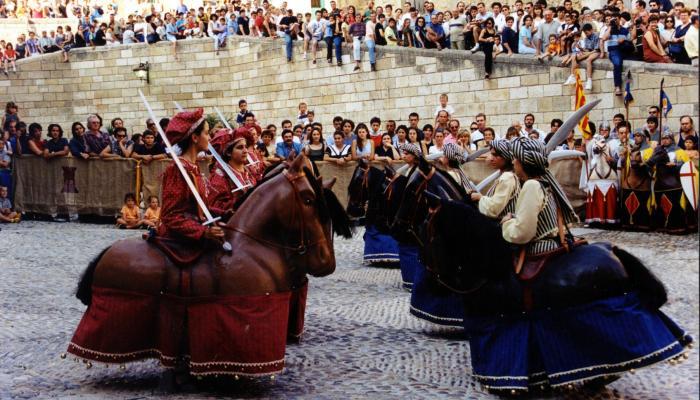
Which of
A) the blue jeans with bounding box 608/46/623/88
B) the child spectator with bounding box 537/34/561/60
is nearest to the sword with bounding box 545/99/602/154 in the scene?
the blue jeans with bounding box 608/46/623/88

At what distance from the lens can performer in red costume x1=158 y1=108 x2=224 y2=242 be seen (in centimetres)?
635

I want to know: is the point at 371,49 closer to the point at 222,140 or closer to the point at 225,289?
the point at 222,140

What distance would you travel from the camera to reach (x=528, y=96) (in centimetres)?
2264

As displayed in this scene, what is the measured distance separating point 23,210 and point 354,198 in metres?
9.38

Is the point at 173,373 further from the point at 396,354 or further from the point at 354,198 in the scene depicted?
the point at 354,198

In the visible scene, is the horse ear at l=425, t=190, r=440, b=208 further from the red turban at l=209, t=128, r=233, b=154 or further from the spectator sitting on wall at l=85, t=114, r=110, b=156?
the spectator sitting on wall at l=85, t=114, r=110, b=156

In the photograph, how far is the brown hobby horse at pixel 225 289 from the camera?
20.6 ft

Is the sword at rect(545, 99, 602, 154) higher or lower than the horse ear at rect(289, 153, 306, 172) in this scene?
higher

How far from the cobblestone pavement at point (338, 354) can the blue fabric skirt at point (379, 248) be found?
43cm

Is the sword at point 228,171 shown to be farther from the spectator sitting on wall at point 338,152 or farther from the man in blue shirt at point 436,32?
the man in blue shirt at point 436,32

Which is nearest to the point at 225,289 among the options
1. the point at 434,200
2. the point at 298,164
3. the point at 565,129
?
the point at 298,164

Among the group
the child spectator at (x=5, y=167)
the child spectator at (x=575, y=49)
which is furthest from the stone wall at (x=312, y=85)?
the child spectator at (x=5, y=167)

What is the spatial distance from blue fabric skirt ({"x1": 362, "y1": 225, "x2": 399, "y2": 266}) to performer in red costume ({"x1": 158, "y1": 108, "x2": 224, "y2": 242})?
5933mm

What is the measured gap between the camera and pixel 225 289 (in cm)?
632
